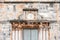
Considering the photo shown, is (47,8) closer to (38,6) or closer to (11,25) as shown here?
(38,6)

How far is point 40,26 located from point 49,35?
526mm

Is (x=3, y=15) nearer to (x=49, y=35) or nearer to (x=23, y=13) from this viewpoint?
(x=23, y=13)

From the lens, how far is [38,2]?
19859mm

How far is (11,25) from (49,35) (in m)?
1.63

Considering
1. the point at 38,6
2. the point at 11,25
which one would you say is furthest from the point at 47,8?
the point at 11,25

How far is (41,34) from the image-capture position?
1972 centimetres

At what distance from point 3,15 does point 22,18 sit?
80cm

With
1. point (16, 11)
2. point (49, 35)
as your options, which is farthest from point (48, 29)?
point (16, 11)

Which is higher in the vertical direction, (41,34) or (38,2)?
(38,2)

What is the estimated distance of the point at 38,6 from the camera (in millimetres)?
19844

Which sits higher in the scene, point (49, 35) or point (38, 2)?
point (38, 2)

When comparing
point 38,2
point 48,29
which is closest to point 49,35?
point 48,29

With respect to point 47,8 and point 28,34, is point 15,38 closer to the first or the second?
point 28,34

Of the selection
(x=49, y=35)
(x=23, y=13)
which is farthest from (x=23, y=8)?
(x=49, y=35)
